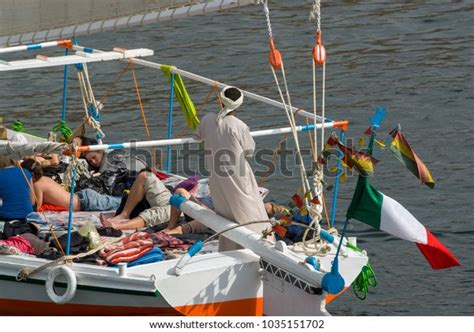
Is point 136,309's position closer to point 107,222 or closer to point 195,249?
point 195,249

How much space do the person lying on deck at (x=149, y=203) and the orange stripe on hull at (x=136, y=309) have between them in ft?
5.36

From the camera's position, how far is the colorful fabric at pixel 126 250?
1155 centimetres

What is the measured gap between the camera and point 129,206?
44.0ft

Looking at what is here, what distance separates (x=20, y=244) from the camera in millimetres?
12055

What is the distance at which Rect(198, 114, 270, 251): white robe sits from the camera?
11.6 metres

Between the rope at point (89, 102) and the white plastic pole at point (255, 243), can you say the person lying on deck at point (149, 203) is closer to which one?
the white plastic pole at point (255, 243)

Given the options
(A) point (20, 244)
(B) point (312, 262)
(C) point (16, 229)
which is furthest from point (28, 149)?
(B) point (312, 262)

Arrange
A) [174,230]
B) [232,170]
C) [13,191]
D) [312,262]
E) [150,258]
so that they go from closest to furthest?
1. [312,262]
2. [150,258]
3. [232,170]
4. [174,230]
5. [13,191]

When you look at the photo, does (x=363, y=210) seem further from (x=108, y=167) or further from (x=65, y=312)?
(x=108, y=167)

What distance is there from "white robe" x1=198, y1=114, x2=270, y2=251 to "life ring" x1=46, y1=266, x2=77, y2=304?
1.55 m

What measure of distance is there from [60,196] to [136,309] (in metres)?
2.87

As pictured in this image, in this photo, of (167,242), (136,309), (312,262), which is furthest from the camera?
(167,242)

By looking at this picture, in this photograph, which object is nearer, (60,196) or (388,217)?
(388,217)

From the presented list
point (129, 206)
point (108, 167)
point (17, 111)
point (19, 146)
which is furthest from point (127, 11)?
point (17, 111)
